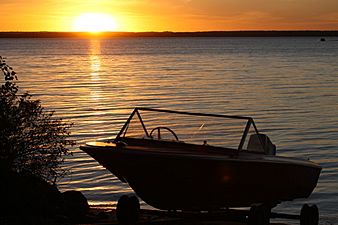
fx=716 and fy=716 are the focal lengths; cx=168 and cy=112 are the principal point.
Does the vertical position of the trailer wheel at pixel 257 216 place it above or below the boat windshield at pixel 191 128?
below

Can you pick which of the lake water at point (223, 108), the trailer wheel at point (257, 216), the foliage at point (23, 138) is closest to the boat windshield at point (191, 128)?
the trailer wheel at point (257, 216)

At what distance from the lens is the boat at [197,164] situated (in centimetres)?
1041

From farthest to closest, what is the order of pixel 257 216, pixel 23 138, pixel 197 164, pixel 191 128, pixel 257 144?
pixel 23 138
pixel 257 144
pixel 191 128
pixel 257 216
pixel 197 164

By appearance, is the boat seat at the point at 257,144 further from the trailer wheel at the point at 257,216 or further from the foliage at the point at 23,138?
the foliage at the point at 23,138

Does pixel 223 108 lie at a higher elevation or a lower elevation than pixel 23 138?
higher

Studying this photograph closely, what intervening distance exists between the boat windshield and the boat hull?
0.46 meters

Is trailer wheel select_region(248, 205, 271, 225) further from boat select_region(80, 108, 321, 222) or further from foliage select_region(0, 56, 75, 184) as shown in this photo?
A: foliage select_region(0, 56, 75, 184)

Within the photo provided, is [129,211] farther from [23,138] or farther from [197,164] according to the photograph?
[23,138]

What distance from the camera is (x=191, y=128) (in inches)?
441

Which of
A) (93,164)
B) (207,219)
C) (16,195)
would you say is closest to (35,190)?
(16,195)

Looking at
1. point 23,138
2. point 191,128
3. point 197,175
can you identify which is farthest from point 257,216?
point 23,138

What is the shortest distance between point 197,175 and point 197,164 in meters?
0.23

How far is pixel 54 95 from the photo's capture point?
44.3 m

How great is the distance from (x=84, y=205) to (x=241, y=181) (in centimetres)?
286
